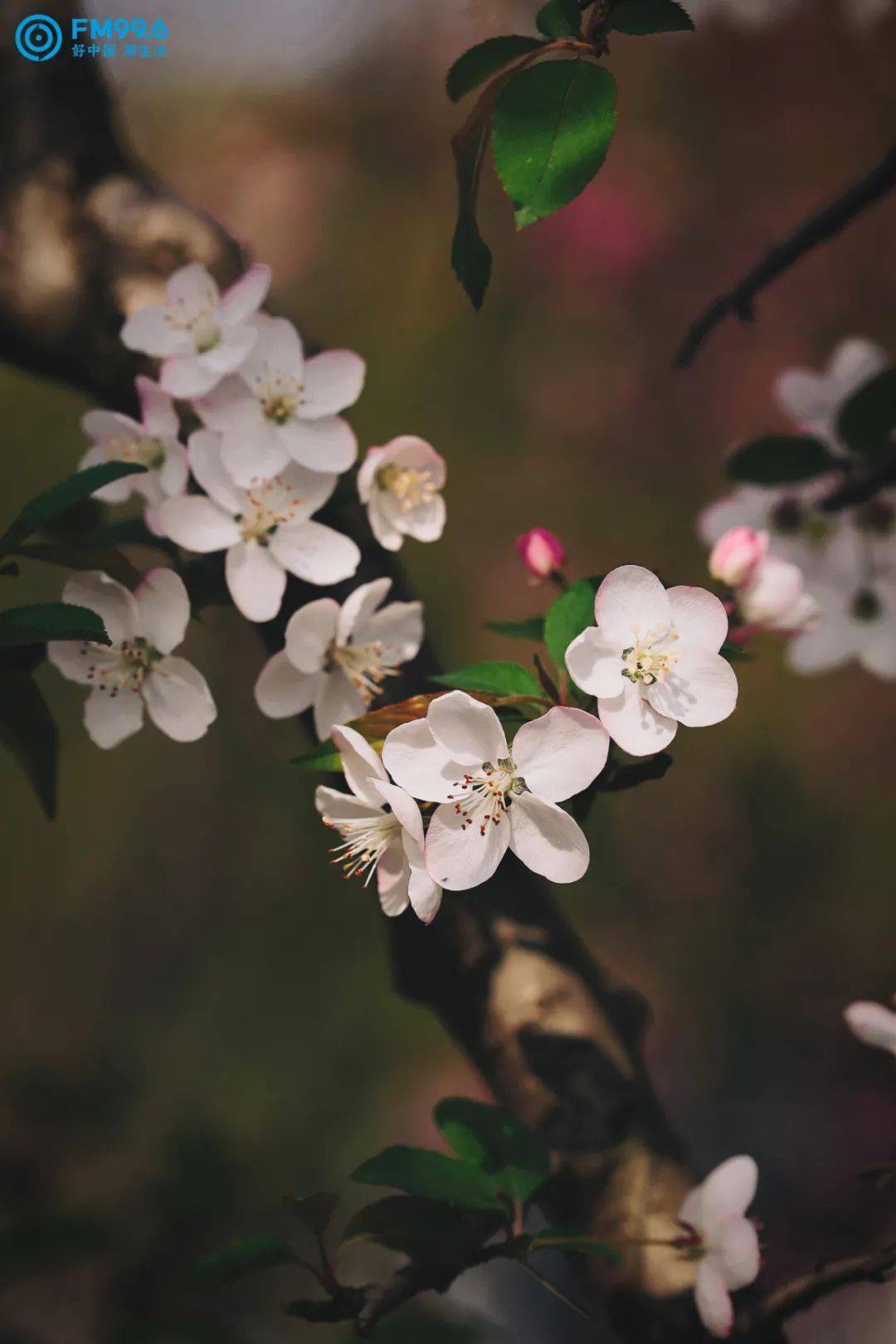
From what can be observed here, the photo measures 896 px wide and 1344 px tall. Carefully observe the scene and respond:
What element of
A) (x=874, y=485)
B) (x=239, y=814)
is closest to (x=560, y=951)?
(x=874, y=485)

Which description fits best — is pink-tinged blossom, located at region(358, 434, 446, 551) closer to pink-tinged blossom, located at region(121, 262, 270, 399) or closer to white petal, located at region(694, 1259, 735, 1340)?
pink-tinged blossom, located at region(121, 262, 270, 399)

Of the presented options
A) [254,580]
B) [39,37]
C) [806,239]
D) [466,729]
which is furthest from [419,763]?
[39,37]

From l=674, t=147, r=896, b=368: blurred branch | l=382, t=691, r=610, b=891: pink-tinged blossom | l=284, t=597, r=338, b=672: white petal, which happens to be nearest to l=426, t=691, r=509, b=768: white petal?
l=382, t=691, r=610, b=891: pink-tinged blossom

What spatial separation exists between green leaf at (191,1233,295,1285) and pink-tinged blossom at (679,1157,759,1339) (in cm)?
16

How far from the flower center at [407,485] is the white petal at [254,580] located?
6 centimetres

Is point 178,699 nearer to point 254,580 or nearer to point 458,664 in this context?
point 254,580

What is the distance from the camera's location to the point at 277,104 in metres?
1.28

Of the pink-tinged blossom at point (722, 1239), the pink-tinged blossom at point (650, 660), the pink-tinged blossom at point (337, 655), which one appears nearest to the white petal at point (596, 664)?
the pink-tinged blossom at point (650, 660)

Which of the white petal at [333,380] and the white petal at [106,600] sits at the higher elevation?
the white petal at [333,380]

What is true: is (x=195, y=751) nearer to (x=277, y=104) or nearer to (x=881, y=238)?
(x=277, y=104)

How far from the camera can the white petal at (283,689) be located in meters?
0.42

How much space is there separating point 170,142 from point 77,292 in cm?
83

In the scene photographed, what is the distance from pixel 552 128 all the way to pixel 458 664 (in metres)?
0.72

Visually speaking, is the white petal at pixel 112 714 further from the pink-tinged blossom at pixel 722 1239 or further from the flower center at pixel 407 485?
the pink-tinged blossom at pixel 722 1239
